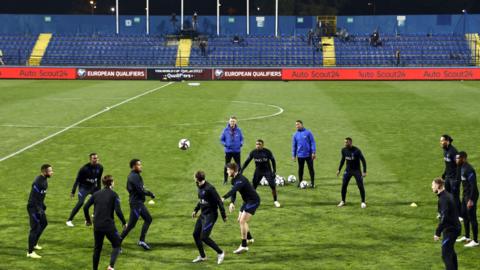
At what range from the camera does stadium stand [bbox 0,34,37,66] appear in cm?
7244

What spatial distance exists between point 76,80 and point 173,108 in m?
25.8

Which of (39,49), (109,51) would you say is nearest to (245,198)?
(109,51)

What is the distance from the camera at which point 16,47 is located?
249 feet

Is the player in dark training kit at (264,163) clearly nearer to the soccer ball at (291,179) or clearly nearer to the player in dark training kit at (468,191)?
the soccer ball at (291,179)

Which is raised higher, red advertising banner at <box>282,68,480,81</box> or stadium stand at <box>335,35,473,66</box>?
stadium stand at <box>335,35,473,66</box>

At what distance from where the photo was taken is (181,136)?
29219 mm

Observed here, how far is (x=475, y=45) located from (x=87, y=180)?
6042 centimetres

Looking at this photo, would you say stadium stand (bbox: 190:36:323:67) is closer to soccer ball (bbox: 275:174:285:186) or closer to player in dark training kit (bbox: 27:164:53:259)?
soccer ball (bbox: 275:174:285:186)

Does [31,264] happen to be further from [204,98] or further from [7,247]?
[204,98]

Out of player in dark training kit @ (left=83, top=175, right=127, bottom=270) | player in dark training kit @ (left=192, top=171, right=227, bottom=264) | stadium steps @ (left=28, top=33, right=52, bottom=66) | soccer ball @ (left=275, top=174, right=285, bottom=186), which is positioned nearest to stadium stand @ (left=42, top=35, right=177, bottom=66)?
stadium steps @ (left=28, top=33, right=52, bottom=66)

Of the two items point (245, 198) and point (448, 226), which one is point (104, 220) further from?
point (448, 226)

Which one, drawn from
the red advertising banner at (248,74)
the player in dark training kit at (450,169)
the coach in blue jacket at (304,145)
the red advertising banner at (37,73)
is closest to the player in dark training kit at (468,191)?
the player in dark training kit at (450,169)

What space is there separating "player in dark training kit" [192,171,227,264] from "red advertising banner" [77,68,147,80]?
164 feet

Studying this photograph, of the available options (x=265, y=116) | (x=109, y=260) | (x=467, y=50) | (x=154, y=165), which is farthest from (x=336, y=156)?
(x=467, y=50)
